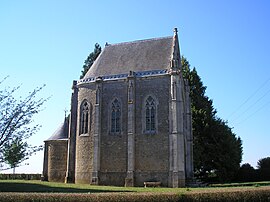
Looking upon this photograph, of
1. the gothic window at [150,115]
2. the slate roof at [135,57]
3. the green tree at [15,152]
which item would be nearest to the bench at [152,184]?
the gothic window at [150,115]

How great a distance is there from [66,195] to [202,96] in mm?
32433

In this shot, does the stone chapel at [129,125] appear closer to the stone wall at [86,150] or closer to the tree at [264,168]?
the stone wall at [86,150]

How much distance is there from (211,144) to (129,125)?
1425 cm

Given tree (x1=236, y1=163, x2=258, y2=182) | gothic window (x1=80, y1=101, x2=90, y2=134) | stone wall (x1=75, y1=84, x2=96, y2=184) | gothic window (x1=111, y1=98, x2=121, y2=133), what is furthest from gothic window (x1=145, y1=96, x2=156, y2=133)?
tree (x1=236, y1=163, x2=258, y2=182)

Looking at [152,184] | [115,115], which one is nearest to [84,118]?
[115,115]

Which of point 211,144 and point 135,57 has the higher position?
point 135,57

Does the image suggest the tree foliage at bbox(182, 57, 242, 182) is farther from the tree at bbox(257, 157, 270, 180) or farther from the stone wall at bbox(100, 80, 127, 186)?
the stone wall at bbox(100, 80, 127, 186)

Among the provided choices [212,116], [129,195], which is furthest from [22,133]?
[212,116]

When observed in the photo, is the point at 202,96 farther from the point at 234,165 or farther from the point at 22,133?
the point at 22,133

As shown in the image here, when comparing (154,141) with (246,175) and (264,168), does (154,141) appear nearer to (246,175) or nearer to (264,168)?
(246,175)

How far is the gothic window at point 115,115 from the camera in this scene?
30.1 metres

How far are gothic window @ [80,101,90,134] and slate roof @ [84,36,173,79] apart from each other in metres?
3.30

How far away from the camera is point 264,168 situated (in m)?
40.4

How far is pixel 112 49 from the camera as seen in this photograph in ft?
116
